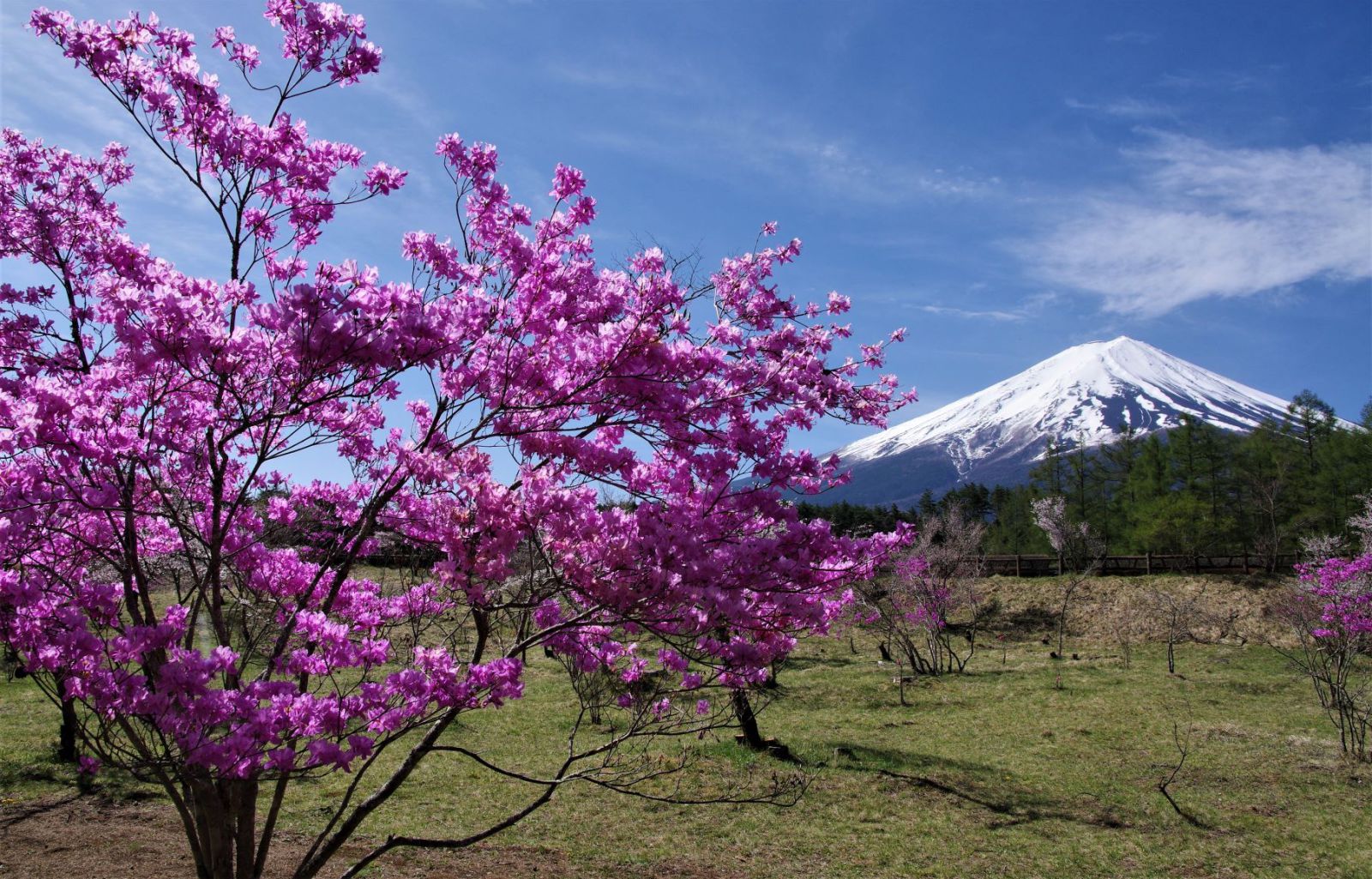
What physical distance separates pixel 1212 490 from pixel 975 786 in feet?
155

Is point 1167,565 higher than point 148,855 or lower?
higher

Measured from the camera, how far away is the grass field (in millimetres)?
8398

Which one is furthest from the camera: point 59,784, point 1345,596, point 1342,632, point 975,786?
point 1345,596

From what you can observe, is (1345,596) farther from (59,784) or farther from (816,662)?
(59,784)

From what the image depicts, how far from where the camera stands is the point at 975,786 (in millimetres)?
11086

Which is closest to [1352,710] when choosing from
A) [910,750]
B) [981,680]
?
[910,750]

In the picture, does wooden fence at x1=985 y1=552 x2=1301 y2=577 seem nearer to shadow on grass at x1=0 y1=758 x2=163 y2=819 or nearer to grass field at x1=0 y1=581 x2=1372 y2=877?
grass field at x1=0 y1=581 x2=1372 y2=877

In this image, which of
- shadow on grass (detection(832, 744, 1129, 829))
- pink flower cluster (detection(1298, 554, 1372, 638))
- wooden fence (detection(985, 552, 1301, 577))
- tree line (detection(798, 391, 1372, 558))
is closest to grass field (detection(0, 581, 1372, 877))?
shadow on grass (detection(832, 744, 1129, 829))

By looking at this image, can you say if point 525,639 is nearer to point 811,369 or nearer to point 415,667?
point 415,667

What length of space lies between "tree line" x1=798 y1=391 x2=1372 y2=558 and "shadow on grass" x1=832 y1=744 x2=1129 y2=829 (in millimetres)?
23258

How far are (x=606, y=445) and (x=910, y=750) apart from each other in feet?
35.3

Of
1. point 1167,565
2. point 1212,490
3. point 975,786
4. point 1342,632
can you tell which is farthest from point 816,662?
point 1212,490

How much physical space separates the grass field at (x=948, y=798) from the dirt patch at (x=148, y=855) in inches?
5.2

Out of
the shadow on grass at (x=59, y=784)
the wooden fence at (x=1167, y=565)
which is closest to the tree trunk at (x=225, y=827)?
the shadow on grass at (x=59, y=784)
